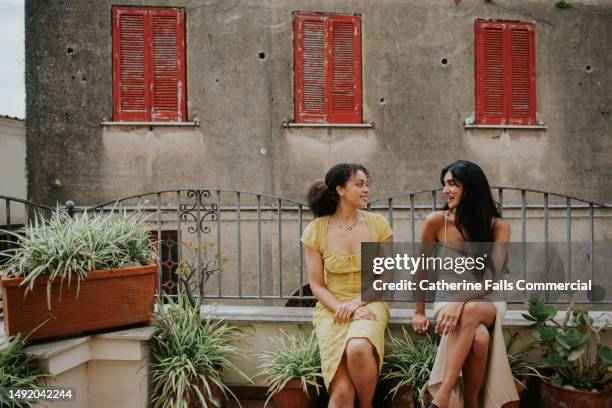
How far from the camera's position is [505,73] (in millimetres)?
8578

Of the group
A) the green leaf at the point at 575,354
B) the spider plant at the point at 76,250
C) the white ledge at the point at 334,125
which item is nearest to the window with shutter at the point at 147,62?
the white ledge at the point at 334,125

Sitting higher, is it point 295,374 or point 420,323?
point 420,323

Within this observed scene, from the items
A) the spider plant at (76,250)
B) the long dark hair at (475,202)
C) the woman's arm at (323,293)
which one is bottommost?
the woman's arm at (323,293)

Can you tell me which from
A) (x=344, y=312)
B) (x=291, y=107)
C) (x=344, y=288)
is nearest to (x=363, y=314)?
(x=344, y=312)

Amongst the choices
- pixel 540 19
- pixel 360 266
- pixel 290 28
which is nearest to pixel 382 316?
pixel 360 266

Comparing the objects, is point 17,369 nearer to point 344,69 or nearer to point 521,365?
point 521,365

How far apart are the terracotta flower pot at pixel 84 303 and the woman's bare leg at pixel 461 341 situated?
211cm

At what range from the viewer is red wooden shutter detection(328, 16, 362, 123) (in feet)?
27.1

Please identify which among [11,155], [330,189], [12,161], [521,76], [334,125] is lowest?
[330,189]

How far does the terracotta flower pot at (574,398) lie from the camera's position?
10.4 feet

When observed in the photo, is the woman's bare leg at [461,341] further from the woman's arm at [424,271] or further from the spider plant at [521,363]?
the spider plant at [521,363]

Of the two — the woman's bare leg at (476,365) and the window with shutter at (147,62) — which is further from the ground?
the window with shutter at (147,62)

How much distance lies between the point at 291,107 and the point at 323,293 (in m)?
5.39

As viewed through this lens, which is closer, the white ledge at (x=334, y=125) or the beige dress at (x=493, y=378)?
the beige dress at (x=493, y=378)
